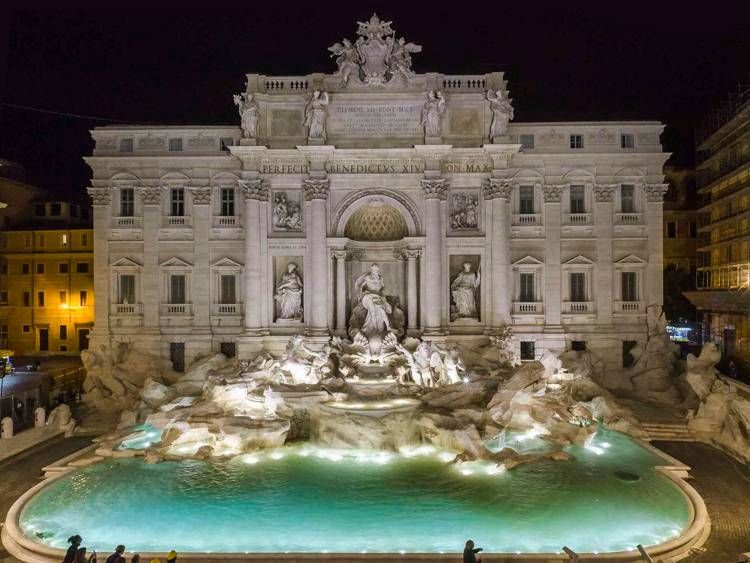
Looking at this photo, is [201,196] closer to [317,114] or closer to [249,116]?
[249,116]

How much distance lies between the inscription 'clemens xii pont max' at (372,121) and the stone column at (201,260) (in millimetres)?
A: 7870

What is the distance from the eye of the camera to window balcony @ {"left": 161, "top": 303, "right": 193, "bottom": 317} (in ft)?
87.2

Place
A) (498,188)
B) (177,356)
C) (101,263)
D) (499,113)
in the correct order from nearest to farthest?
(499,113)
(498,188)
(101,263)
(177,356)

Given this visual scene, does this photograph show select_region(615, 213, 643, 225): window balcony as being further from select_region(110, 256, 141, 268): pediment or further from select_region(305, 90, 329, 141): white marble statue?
select_region(110, 256, 141, 268): pediment

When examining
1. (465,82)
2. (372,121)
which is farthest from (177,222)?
(465,82)

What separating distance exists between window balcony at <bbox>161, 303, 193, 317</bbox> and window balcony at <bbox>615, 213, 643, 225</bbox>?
23523 mm

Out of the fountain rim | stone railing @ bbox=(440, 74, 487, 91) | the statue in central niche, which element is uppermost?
stone railing @ bbox=(440, 74, 487, 91)

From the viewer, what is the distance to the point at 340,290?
2580 cm

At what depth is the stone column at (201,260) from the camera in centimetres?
2652

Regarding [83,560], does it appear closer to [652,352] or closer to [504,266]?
[504,266]

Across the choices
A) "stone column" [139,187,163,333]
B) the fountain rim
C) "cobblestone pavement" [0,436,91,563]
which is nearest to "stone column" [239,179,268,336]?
"stone column" [139,187,163,333]

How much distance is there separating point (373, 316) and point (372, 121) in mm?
10160

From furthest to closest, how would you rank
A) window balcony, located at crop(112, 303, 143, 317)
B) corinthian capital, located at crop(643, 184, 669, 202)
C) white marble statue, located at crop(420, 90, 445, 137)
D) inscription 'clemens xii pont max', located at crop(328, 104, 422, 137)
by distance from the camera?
window balcony, located at crop(112, 303, 143, 317) < corinthian capital, located at crop(643, 184, 669, 202) < inscription 'clemens xii pont max', located at crop(328, 104, 422, 137) < white marble statue, located at crop(420, 90, 445, 137)

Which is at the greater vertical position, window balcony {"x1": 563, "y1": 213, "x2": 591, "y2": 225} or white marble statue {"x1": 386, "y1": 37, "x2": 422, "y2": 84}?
white marble statue {"x1": 386, "y1": 37, "x2": 422, "y2": 84}
